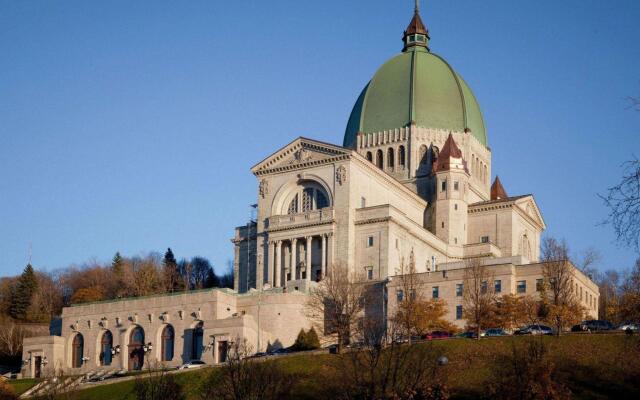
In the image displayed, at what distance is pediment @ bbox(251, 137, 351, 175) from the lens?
112750 mm

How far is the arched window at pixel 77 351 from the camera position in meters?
108

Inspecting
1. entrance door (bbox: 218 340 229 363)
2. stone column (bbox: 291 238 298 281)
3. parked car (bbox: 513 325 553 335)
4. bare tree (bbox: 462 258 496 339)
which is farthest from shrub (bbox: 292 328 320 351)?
stone column (bbox: 291 238 298 281)

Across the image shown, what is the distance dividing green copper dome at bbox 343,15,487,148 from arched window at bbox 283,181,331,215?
1727cm

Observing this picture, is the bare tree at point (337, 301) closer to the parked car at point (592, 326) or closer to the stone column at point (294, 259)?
the stone column at point (294, 259)

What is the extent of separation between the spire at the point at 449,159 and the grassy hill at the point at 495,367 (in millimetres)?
42529

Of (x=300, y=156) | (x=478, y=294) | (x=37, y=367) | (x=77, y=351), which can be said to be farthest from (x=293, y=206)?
(x=37, y=367)

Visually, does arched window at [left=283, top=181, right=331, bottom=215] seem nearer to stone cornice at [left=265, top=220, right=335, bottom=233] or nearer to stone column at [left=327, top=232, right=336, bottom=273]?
stone cornice at [left=265, top=220, right=335, bottom=233]

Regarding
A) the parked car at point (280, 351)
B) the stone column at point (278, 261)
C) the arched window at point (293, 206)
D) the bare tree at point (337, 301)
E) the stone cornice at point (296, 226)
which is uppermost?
the arched window at point (293, 206)

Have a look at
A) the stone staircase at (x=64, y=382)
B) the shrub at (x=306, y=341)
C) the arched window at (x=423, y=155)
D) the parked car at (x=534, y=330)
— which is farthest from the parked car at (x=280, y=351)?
the arched window at (x=423, y=155)

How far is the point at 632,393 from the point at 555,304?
27217 mm

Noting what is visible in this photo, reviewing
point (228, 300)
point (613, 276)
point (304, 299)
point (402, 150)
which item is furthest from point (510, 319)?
point (613, 276)

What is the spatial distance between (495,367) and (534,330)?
1536 centimetres

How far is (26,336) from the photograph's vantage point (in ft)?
389

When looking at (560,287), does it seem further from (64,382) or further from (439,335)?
(64,382)
